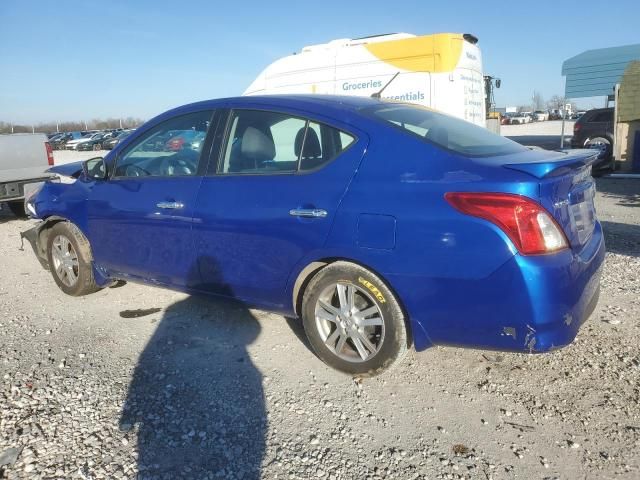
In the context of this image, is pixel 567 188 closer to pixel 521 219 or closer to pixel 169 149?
pixel 521 219

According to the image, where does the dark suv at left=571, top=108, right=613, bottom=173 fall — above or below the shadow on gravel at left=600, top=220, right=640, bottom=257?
above

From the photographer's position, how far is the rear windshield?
2869 mm

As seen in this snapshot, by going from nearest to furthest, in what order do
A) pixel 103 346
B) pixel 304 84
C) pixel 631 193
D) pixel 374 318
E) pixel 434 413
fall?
pixel 434 413 → pixel 374 318 → pixel 103 346 → pixel 631 193 → pixel 304 84

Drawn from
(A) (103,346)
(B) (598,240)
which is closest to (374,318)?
(B) (598,240)

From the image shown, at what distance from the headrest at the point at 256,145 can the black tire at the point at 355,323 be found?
0.92m

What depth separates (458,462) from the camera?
2312 millimetres

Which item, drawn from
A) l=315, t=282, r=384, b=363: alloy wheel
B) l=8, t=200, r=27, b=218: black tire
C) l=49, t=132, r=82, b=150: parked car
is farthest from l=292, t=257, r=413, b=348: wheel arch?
l=49, t=132, r=82, b=150: parked car

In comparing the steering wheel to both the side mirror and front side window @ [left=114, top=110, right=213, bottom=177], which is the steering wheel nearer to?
front side window @ [left=114, top=110, right=213, bottom=177]

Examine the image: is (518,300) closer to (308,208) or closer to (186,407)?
(308,208)

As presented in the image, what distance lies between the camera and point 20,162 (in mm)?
8438

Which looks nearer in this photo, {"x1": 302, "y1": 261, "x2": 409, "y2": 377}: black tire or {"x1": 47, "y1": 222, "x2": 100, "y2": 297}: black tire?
{"x1": 302, "y1": 261, "x2": 409, "y2": 377}: black tire

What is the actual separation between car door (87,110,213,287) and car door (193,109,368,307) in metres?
0.18

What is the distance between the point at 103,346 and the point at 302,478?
2037 mm

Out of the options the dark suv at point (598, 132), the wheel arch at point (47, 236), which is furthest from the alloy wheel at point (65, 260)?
the dark suv at point (598, 132)
